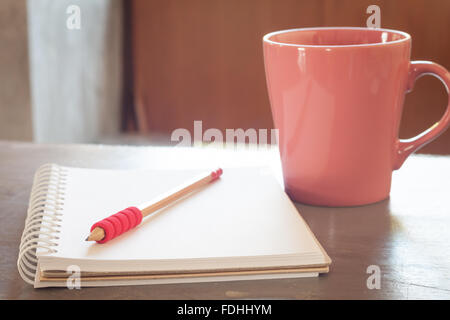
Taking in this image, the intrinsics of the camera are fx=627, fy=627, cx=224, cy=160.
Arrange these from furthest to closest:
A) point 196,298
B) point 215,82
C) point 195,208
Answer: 1. point 215,82
2. point 195,208
3. point 196,298

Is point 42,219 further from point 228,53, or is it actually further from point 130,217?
point 228,53

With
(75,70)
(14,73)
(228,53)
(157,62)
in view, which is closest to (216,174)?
(14,73)

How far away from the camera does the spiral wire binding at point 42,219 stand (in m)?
0.45

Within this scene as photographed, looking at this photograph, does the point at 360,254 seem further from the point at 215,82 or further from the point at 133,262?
the point at 215,82

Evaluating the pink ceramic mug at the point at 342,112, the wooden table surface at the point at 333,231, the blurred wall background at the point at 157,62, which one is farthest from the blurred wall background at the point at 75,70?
the pink ceramic mug at the point at 342,112

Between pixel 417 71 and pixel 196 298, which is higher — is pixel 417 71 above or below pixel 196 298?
above

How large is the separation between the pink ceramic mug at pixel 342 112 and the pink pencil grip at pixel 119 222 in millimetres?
168

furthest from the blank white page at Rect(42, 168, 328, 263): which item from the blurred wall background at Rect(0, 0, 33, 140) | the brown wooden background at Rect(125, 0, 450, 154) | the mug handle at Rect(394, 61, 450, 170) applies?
the brown wooden background at Rect(125, 0, 450, 154)

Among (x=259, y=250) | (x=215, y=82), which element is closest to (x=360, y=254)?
(x=259, y=250)

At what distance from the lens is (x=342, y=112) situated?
552mm

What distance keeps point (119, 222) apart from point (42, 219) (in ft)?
0.22

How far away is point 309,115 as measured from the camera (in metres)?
0.56

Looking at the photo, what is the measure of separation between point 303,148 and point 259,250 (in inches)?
5.8

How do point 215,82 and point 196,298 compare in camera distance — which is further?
point 215,82
